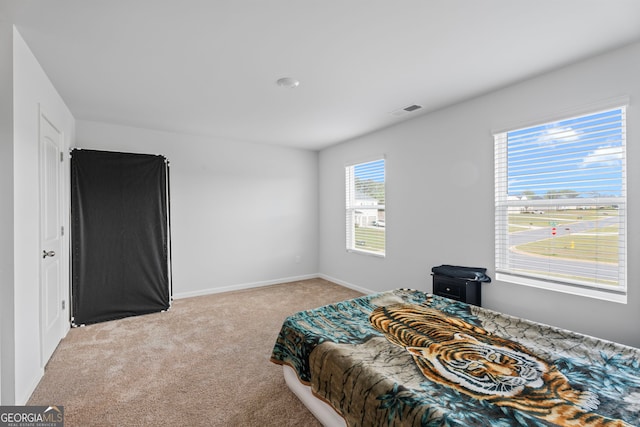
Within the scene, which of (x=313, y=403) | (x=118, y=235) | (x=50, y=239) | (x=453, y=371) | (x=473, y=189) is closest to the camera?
(x=453, y=371)

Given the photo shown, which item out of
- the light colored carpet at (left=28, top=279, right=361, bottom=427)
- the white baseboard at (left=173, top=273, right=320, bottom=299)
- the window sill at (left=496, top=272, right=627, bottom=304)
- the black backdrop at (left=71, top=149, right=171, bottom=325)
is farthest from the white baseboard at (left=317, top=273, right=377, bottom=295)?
the black backdrop at (left=71, top=149, right=171, bottom=325)

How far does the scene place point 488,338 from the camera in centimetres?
185

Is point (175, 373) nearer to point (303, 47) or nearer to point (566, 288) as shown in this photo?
point (303, 47)

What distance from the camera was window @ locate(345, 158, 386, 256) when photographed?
4.48 meters

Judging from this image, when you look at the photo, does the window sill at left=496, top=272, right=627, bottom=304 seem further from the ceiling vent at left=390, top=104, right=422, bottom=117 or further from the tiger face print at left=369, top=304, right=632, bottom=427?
the ceiling vent at left=390, top=104, right=422, bottom=117

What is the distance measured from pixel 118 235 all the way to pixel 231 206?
164cm

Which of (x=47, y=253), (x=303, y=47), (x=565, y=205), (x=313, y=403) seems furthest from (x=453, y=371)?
(x=47, y=253)

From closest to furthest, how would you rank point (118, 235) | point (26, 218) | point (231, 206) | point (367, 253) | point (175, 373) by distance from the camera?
point (26, 218) → point (175, 373) → point (118, 235) → point (367, 253) → point (231, 206)

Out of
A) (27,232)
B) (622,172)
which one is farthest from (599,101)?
(27,232)

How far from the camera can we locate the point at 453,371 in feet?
4.93

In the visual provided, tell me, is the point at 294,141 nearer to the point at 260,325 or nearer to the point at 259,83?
the point at 259,83

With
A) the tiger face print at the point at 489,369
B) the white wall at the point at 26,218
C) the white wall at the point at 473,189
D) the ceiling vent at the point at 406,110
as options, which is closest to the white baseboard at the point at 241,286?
the white wall at the point at 473,189

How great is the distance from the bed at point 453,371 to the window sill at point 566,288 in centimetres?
78

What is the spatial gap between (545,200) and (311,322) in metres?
2.37
